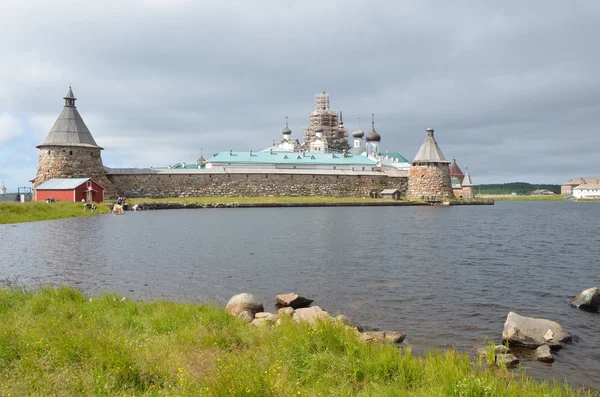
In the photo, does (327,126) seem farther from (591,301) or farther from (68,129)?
(591,301)

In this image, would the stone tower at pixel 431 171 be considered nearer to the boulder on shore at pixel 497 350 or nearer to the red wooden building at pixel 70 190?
the red wooden building at pixel 70 190

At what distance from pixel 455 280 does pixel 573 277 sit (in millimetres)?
3614

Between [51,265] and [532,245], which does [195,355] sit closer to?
[51,265]

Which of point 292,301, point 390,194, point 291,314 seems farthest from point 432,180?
point 291,314

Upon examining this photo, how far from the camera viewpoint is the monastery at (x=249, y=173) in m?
45.5

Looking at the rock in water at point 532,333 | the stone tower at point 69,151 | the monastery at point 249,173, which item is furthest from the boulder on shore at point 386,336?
the stone tower at point 69,151

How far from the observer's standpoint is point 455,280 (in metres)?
12.5

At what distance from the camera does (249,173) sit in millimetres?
57062

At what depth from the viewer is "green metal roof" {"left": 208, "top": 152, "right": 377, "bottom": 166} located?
2527 inches

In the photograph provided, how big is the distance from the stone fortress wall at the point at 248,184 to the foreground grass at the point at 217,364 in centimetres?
4731

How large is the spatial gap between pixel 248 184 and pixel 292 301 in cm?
4828

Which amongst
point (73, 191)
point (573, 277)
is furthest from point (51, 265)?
point (73, 191)

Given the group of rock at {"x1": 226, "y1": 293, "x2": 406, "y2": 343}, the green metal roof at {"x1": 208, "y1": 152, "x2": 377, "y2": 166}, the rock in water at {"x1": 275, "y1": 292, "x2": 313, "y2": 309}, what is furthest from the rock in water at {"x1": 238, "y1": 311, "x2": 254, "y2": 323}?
the green metal roof at {"x1": 208, "y1": 152, "x2": 377, "y2": 166}

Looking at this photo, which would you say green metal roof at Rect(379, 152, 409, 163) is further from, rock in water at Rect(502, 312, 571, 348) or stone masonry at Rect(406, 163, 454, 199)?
rock in water at Rect(502, 312, 571, 348)
